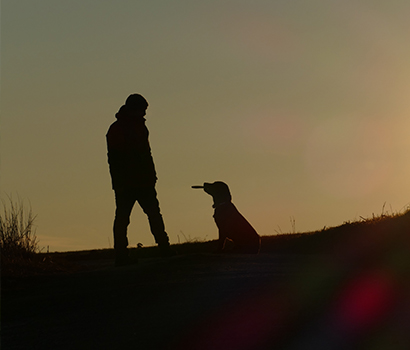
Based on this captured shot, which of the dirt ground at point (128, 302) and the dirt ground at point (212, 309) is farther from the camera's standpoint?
the dirt ground at point (128, 302)

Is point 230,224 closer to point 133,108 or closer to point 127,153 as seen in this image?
point 127,153

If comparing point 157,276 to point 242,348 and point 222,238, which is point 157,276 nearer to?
point 242,348

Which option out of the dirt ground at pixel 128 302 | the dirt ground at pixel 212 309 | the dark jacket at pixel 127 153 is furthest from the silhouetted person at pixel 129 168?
the dirt ground at pixel 212 309

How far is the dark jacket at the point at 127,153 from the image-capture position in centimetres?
1052

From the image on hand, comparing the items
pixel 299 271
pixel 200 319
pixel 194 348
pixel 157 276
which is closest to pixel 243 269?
pixel 299 271

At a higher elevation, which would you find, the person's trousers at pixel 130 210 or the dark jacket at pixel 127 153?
the dark jacket at pixel 127 153

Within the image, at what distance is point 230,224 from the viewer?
41.0 feet

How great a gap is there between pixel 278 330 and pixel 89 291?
8.91ft

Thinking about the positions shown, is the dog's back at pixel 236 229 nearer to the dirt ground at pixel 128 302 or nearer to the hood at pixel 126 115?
the hood at pixel 126 115

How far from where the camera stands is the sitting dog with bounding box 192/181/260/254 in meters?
12.5

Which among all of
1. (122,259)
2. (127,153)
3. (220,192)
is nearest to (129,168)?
(127,153)

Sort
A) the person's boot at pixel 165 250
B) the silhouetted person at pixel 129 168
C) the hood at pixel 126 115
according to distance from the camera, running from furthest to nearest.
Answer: the person's boot at pixel 165 250
the hood at pixel 126 115
the silhouetted person at pixel 129 168

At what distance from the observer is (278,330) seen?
514 centimetres

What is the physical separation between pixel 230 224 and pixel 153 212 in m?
2.23
